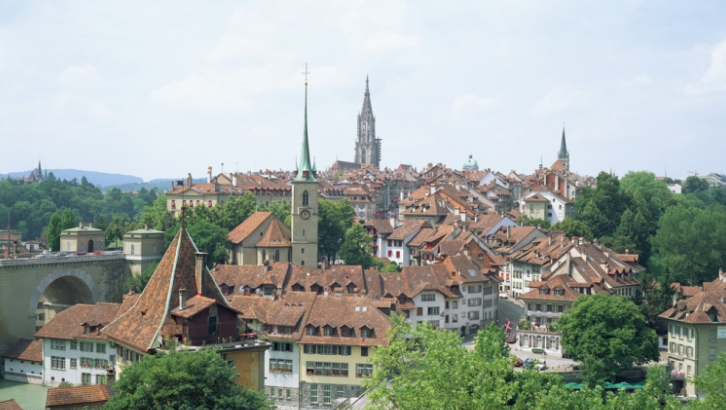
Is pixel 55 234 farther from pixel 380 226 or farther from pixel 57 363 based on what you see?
pixel 57 363

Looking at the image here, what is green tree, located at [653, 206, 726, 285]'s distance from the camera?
88.5 m

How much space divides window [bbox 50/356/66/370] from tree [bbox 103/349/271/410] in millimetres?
35978

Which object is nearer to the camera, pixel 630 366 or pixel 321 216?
pixel 630 366

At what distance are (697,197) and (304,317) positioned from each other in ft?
377

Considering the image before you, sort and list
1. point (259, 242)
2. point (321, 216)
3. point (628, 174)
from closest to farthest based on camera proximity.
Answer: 1. point (259, 242)
2. point (321, 216)
3. point (628, 174)

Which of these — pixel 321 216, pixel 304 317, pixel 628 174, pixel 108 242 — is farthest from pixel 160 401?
pixel 628 174

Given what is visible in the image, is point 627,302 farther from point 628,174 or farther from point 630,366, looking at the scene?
point 628,174

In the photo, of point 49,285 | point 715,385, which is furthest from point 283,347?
point 49,285

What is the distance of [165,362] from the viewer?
31422 mm

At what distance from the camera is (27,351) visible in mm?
69500

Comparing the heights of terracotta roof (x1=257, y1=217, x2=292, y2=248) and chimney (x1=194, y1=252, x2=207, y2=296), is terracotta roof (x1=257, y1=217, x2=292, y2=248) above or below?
above

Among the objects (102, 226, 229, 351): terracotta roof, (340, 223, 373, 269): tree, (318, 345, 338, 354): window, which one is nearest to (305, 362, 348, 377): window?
(318, 345, 338, 354): window

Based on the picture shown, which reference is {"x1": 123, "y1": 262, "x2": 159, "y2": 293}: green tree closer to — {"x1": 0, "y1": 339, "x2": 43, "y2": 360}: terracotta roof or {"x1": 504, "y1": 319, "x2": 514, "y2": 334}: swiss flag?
{"x1": 0, "y1": 339, "x2": 43, "y2": 360}: terracotta roof

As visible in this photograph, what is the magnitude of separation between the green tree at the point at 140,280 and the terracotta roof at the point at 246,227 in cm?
862
